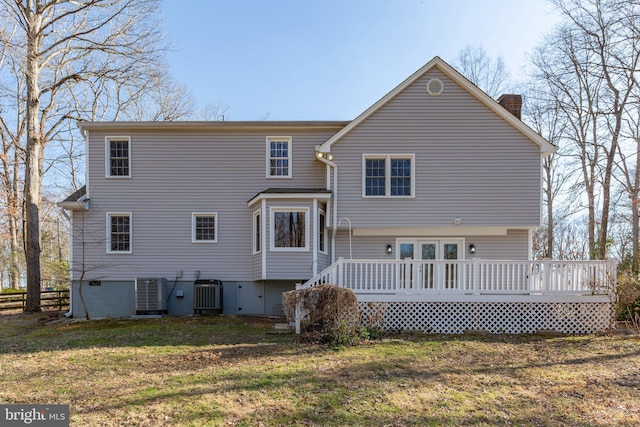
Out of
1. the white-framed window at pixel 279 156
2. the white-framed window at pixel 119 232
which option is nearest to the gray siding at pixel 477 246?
the white-framed window at pixel 279 156

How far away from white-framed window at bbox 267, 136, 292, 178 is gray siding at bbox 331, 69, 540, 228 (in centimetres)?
195

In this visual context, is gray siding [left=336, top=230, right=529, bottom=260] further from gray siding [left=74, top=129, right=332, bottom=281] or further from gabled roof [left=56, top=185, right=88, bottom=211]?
gabled roof [left=56, top=185, right=88, bottom=211]

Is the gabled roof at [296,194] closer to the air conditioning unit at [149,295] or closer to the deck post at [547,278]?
the air conditioning unit at [149,295]

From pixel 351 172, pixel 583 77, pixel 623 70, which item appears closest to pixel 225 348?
pixel 351 172

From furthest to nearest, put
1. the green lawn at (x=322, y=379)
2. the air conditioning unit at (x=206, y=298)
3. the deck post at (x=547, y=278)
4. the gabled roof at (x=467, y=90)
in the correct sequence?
the air conditioning unit at (x=206, y=298) < the gabled roof at (x=467, y=90) < the deck post at (x=547, y=278) < the green lawn at (x=322, y=379)

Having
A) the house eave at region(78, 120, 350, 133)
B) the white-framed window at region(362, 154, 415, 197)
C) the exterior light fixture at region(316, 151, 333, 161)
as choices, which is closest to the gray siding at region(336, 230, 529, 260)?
the white-framed window at region(362, 154, 415, 197)

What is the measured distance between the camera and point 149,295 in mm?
13102

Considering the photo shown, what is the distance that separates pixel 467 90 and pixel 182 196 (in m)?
9.66

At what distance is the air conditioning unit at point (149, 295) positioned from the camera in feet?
42.9

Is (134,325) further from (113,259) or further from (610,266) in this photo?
(610,266)

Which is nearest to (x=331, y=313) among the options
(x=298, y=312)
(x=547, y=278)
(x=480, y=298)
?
(x=298, y=312)

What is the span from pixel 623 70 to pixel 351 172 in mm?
15171
